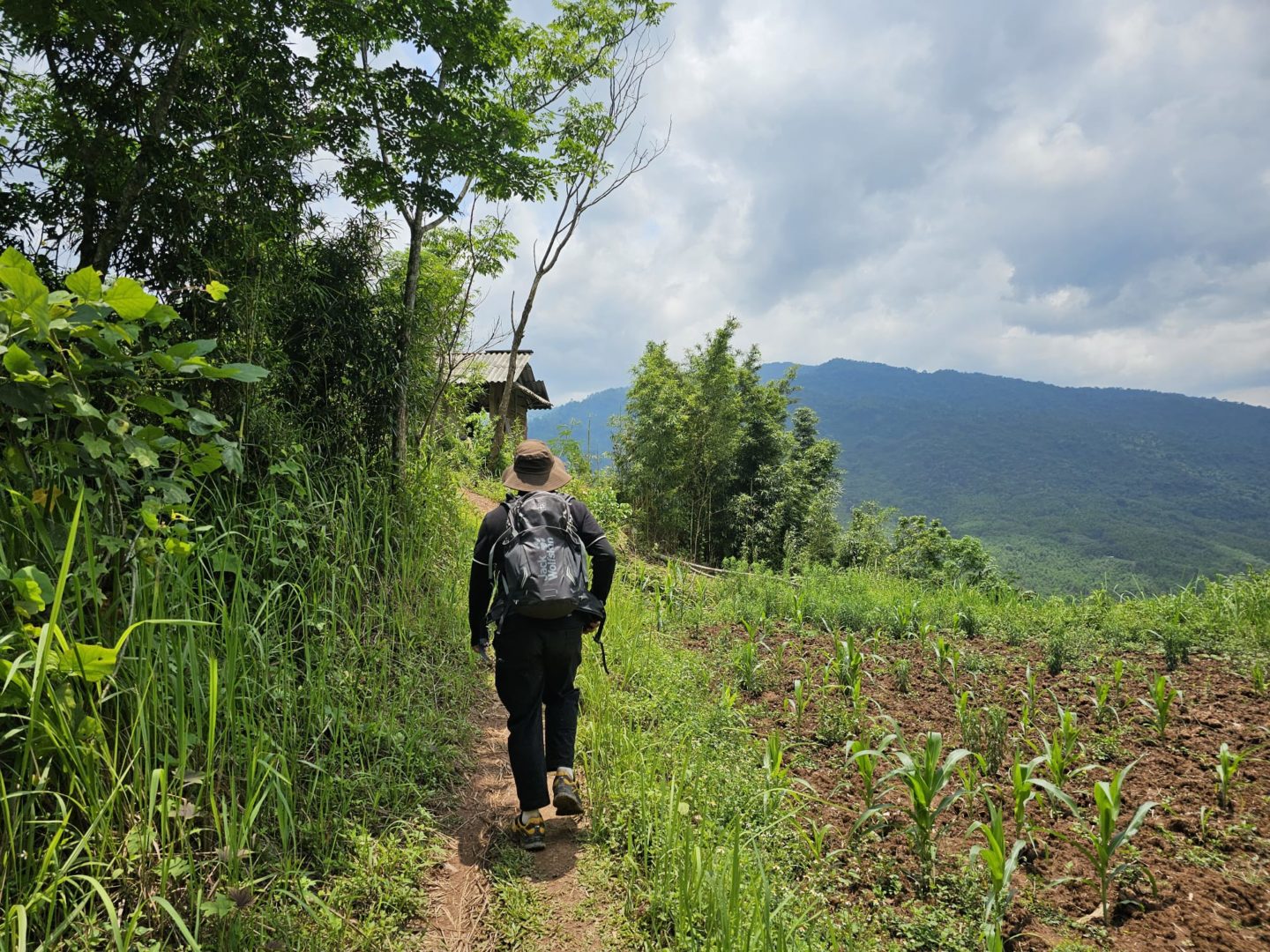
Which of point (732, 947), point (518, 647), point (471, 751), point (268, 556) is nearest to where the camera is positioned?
point (732, 947)

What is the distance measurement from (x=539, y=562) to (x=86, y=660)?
155 centimetres

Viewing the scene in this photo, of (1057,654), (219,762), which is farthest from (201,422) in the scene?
(1057,654)

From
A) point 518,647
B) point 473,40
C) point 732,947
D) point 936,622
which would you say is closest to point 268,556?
point 518,647

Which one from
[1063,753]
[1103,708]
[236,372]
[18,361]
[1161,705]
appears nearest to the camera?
[18,361]

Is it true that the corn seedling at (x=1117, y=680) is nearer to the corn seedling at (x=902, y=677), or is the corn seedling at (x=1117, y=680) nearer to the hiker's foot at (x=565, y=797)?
the corn seedling at (x=902, y=677)

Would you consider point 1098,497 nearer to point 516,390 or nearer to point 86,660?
point 516,390

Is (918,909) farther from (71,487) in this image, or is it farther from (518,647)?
(71,487)

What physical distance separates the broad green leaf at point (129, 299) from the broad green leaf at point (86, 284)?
0.03 meters

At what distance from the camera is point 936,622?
6.35 metres

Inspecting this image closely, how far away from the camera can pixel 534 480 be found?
3.15 m

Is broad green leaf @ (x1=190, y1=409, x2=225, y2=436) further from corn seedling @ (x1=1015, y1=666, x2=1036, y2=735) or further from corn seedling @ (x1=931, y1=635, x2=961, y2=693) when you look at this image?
corn seedling @ (x1=931, y1=635, x2=961, y2=693)

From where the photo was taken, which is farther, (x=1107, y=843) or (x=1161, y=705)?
(x=1161, y=705)

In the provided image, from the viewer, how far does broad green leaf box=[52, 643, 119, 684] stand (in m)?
1.59

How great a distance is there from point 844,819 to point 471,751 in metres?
2.09
